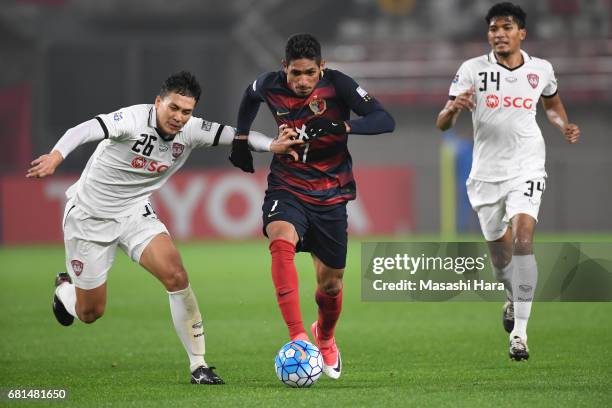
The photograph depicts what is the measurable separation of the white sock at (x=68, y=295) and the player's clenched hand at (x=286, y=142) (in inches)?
79.5

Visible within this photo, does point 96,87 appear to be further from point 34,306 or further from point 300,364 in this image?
point 300,364

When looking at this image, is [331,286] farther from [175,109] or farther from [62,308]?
[62,308]

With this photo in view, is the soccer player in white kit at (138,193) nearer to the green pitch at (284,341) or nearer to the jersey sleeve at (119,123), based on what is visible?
the jersey sleeve at (119,123)

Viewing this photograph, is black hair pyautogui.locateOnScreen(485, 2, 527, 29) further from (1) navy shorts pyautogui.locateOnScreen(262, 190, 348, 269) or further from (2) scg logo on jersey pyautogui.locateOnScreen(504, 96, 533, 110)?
(1) navy shorts pyautogui.locateOnScreen(262, 190, 348, 269)

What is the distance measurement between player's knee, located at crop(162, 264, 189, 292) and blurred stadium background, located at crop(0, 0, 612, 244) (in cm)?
1758

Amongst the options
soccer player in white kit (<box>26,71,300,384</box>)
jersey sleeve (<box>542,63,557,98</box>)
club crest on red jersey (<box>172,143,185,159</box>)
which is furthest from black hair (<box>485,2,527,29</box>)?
club crest on red jersey (<box>172,143,185,159</box>)

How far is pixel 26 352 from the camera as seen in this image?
29.5 feet

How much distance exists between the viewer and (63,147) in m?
6.89

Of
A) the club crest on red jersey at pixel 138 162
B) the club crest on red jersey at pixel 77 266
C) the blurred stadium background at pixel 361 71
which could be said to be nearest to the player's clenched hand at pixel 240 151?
the club crest on red jersey at pixel 138 162

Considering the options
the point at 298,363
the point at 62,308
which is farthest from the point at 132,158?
the point at 298,363

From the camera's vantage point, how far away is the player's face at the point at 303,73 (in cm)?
720

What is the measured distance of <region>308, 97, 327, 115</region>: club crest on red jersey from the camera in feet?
24.7

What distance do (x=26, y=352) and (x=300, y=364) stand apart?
3016 mm

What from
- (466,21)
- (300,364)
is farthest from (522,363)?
(466,21)
